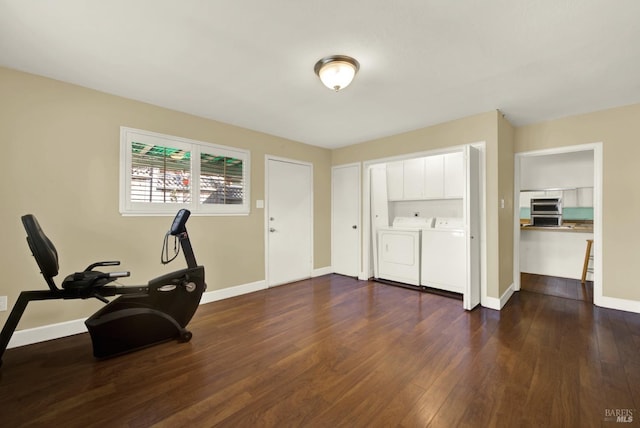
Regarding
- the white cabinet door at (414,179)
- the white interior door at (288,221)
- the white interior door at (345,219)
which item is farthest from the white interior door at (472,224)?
the white interior door at (288,221)

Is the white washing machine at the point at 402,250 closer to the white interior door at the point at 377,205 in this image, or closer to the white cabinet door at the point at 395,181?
the white interior door at the point at 377,205

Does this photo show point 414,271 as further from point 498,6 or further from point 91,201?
point 91,201

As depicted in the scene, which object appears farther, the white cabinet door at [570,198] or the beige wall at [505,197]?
the white cabinet door at [570,198]

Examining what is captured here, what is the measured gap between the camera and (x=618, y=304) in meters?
3.06

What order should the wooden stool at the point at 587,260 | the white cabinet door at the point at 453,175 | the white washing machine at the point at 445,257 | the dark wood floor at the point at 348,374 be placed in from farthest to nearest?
the wooden stool at the point at 587,260, the white cabinet door at the point at 453,175, the white washing machine at the point at 445,257, the dark wood floor at the point at 348,374

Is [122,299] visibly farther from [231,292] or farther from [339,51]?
[339,51]

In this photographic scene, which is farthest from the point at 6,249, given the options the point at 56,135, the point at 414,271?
the point at 414,271

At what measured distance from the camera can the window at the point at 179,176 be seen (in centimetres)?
281

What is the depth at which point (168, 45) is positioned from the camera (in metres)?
1.92

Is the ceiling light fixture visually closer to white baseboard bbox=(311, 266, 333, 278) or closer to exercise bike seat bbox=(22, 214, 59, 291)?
exercise bike seat bbox=(22, 214, 59, 291)

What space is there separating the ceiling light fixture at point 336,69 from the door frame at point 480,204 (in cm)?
194

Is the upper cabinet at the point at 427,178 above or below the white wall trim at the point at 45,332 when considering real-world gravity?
above

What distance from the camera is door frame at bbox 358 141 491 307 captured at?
126 inches

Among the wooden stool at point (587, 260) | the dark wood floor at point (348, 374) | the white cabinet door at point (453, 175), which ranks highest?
the white cabinet door at point (453, 175)
